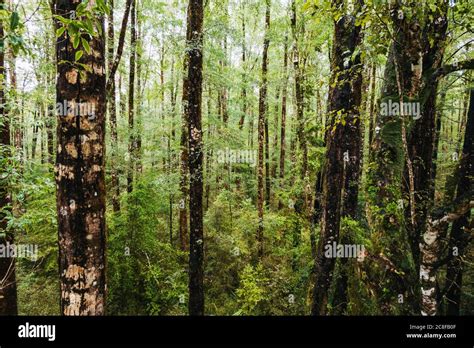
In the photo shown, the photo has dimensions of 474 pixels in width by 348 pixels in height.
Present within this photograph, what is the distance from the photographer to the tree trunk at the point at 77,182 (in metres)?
2.18

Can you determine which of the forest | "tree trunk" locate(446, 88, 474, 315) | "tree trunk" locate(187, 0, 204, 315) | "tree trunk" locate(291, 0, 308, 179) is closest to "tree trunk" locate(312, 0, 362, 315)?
the forest

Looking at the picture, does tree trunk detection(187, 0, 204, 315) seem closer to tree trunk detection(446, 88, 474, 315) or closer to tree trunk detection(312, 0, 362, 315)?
tree trunk detection(312, 0, 362, 315)

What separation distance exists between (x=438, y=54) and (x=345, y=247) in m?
3.89

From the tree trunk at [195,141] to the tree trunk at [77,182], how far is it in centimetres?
401

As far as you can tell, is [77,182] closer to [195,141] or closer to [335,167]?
[195,141]

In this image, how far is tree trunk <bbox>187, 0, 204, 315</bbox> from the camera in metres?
6.13

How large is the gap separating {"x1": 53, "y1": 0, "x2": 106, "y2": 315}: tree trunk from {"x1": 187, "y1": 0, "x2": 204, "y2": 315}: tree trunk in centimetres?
401

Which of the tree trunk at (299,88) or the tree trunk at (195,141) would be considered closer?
the tree trunk at (195,141)

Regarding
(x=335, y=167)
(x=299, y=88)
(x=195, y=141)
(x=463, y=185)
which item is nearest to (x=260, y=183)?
(x=299, y=88)

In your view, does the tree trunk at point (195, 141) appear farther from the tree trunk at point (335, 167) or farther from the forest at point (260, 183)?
the tree trunk at point (335, 167)

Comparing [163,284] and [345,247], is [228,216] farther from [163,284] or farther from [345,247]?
[345,247]

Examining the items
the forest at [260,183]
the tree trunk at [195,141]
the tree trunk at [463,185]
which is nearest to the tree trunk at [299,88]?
the forest at [260,183]

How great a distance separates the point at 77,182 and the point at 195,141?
4227 mm
